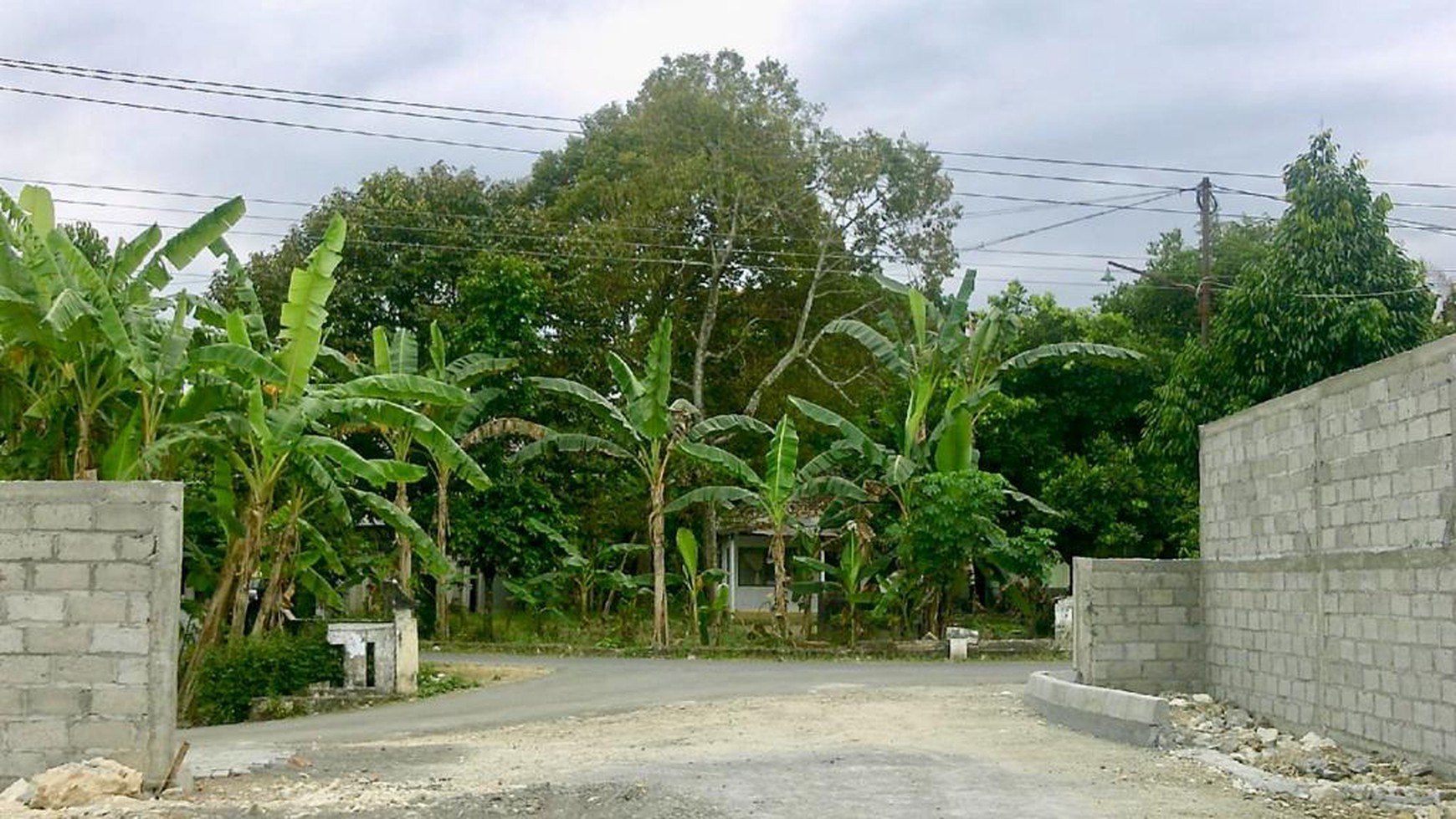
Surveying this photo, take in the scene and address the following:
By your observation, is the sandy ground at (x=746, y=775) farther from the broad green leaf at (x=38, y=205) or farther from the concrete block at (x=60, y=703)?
the broad green leaf at (x=38, y=205)

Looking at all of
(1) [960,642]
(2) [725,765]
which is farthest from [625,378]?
(2) [725,765]

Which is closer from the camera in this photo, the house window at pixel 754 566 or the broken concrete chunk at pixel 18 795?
the broken concrete chunk at pixel 18 795

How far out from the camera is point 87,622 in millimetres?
10336

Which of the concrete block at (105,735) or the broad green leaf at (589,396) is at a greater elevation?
the broad green leaf at (589,396)

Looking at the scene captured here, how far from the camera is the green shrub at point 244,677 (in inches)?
710

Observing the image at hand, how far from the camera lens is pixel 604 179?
109 ft

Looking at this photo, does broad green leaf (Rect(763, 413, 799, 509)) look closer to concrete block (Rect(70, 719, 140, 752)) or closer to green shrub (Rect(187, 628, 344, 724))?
green shrub (Rect(187, 628, 344, 724))

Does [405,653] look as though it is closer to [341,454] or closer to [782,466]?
[341,454]

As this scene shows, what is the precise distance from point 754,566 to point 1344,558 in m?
31.6

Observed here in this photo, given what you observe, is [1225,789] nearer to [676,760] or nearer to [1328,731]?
[1328,731]

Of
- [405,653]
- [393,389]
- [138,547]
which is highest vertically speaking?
[393,389]

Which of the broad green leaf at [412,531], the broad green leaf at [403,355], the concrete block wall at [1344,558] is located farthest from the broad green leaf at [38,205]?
the concrete block wall at [1344,558]

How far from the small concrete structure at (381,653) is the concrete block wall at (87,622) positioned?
8.31 metres

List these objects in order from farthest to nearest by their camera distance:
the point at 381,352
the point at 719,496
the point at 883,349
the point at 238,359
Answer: the point at 883,349 < the point at 719,496 < the point at 381,352 < the point at 238,359
